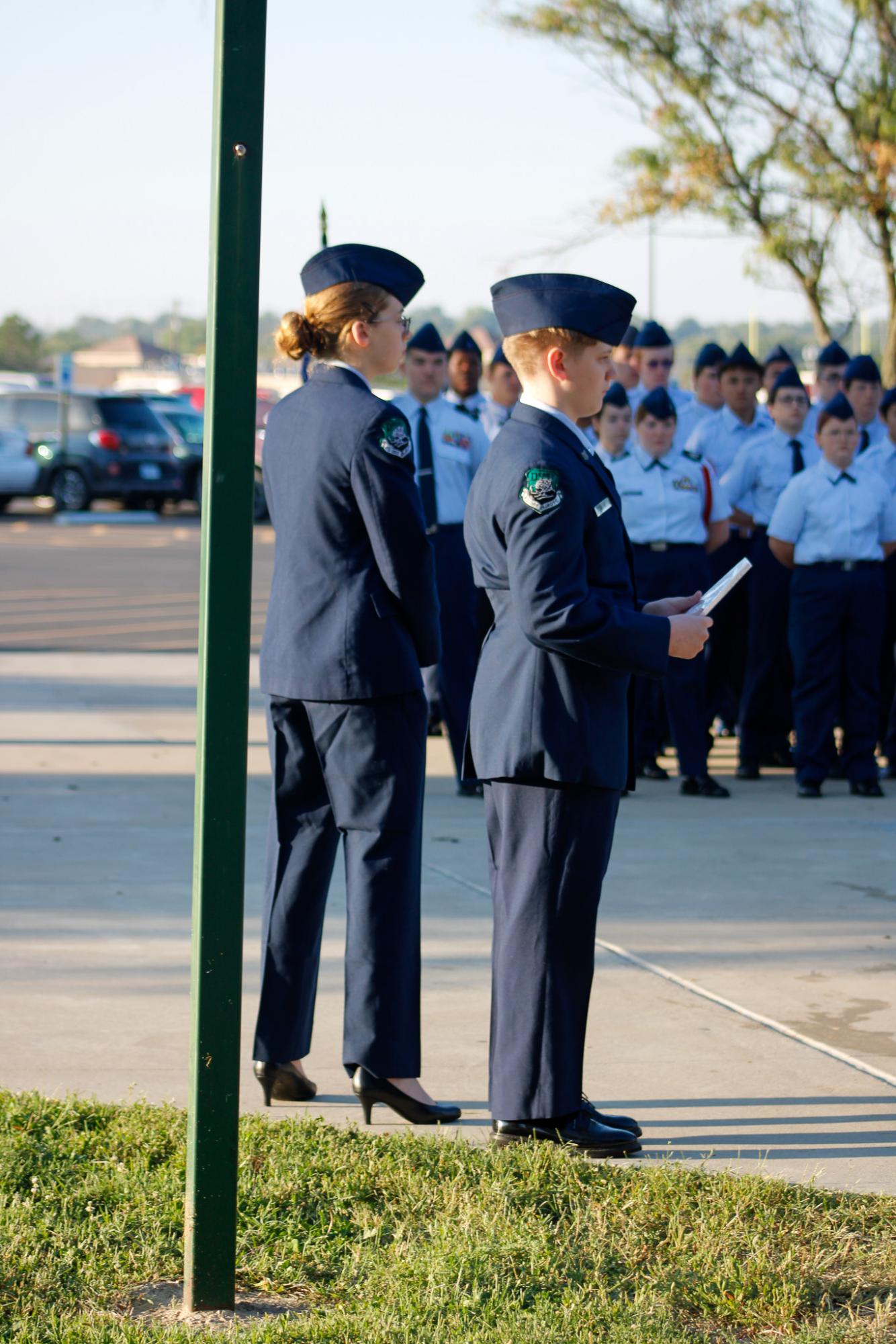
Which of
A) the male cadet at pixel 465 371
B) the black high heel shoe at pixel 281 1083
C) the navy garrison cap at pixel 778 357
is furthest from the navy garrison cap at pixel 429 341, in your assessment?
the black high heel shoe at pixel 281 1083

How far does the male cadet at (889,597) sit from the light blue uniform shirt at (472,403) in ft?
6.53

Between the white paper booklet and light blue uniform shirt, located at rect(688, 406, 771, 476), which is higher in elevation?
light blue uniform shirt, located at rect(688, 406, 771, 476)

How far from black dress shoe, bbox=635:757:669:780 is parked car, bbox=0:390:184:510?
21.8 metres

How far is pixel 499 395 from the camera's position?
10.3 meters

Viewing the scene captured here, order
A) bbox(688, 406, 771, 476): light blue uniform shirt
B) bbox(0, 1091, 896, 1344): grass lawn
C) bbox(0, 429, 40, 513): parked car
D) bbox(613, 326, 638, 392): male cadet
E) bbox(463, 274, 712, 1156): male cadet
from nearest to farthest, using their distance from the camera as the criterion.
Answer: bbox(0, 1091, 896, 1344): grass lawn < bbox(463, 274, 712, 1156): male cadet < bbox(688, 406, 771, 476): light blue uniform shirt < bbox(613, 326, 638, 392): male cadet < bbox(0, 429, 40, 513): parked car

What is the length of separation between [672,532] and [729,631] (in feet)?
3.88

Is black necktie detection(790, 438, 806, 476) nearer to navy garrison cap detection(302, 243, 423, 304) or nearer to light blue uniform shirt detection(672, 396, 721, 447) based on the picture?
light blue uniform shirt detection(672, 396, 721, 447)

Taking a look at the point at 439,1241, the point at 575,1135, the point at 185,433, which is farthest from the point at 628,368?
the point at 185,433

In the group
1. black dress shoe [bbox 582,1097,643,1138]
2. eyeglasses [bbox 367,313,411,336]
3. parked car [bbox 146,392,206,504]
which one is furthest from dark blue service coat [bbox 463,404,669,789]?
parked car [bbox 146,392,206,504]

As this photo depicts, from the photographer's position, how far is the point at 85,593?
17.9m

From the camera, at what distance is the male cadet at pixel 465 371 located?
9.77 meters

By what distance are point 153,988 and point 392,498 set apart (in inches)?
74.2

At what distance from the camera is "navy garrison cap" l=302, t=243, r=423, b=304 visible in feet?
14.4

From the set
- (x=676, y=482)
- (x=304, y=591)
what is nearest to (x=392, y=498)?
(x=304, y=591)
